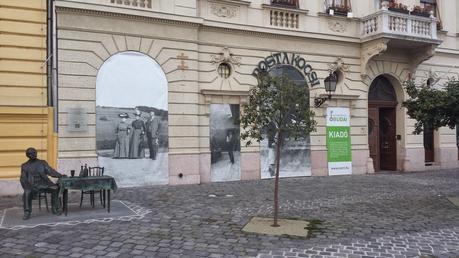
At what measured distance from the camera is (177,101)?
1383 centimetres

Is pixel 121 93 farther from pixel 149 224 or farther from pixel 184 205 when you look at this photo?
pixel 149 224

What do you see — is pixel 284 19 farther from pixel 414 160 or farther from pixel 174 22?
pixel 414 160

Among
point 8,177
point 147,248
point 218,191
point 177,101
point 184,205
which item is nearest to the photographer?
point 147,248

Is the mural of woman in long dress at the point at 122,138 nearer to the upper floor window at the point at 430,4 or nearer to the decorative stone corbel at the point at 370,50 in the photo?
the decorative stone corbel at the point at 370,50

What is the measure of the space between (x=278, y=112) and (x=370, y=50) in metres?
10.2

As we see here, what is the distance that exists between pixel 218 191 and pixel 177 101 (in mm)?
3209

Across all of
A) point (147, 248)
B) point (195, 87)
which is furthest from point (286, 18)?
point (147, 248)

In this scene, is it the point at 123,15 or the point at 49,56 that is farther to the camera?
the point at 123,15

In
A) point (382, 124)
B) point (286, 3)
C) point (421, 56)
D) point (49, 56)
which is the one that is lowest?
point (382, 124)

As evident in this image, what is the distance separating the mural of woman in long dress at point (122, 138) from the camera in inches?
510

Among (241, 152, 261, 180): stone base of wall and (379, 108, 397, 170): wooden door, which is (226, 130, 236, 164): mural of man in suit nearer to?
(241, 152, 261, 180): stone base of wall

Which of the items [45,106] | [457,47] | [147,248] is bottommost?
[147,248]

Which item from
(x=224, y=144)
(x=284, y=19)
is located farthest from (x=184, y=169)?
(x=284, y=19)

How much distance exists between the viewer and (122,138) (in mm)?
13047
